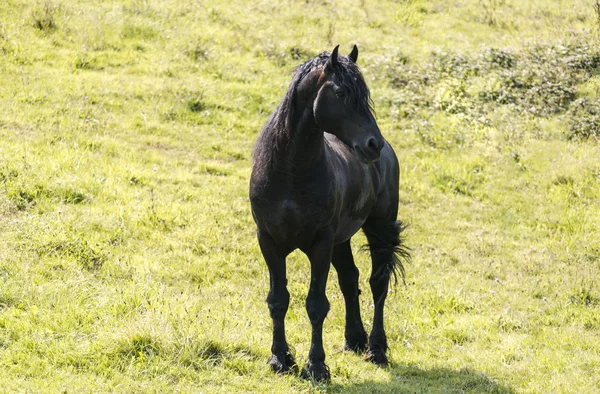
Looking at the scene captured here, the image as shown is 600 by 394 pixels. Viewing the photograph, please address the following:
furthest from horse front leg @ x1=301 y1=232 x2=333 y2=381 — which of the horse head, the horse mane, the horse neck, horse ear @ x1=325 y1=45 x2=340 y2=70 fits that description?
horse ear @ x1=325 y1=45 x2=340 y2=70

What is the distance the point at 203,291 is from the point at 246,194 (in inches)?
124

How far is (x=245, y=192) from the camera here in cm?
1148

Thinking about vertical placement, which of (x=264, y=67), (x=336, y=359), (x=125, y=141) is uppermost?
(x=264, y=67)

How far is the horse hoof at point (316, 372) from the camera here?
6.25 meters

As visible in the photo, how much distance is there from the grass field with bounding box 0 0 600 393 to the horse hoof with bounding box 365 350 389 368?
19 cm

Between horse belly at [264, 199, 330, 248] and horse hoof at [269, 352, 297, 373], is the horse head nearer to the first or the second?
horse belly at [264, 199, 330, 248]

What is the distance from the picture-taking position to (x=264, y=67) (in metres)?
16.3

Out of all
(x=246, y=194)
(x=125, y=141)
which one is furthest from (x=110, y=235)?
(x=125, y=141)

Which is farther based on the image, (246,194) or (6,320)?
(246,194)

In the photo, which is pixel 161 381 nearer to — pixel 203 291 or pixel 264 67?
pixel 203 291

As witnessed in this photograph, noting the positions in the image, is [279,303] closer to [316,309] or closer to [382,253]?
[316,309]

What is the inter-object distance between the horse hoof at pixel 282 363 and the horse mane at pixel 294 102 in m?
1.78

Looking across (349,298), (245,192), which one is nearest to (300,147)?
(349,298)

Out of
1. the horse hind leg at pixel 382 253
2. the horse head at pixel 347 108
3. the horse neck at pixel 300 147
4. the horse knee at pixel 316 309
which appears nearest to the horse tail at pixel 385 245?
the horse hind leg at pixel 382 253
